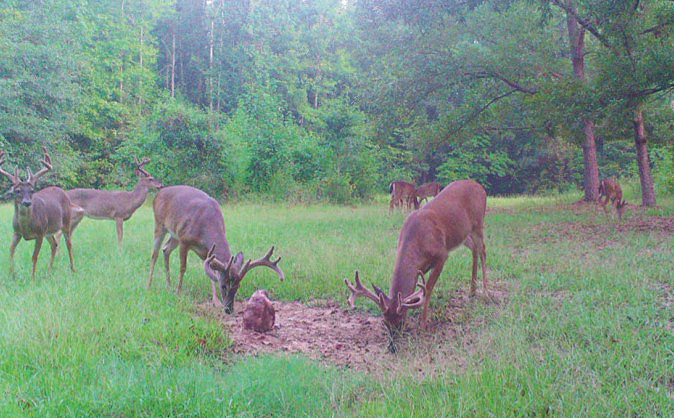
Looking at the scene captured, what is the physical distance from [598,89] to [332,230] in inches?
225

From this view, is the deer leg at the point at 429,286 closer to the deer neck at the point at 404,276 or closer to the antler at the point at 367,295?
the deer neck at the point at 404,276

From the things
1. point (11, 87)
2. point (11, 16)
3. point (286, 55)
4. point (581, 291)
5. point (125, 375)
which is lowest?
point (125, 375)

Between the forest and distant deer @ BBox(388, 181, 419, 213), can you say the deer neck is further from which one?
distant deer @ BBox(388, 181, 419, 213)

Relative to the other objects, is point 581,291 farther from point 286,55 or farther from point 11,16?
point 286,55

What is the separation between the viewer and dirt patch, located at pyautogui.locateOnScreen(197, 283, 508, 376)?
4117 mm

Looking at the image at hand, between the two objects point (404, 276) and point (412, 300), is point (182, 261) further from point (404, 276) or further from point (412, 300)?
point (412, 300)

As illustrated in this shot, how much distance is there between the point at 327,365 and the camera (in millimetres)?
4051

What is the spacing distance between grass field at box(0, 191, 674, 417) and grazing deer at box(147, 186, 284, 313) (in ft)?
1.39

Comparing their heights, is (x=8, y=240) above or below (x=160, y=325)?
above

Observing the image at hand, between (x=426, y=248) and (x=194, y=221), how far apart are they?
9.30ft

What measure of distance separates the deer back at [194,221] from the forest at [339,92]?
279 inches

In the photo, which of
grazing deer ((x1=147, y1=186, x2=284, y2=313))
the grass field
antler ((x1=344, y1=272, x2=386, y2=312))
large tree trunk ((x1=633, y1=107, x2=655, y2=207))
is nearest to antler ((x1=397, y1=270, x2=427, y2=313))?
antler ((x1=344, y1=272, x2=386, y2=312))

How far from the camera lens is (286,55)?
4006 centimetres

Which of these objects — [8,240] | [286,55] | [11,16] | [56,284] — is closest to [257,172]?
[8,240]
